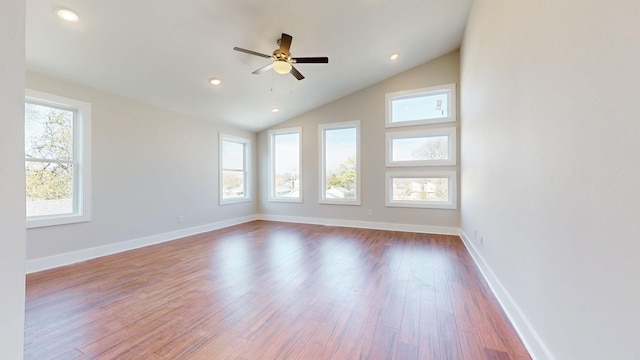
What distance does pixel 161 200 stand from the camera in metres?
4.36

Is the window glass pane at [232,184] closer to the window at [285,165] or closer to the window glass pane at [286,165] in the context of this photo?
the window at [285,165]

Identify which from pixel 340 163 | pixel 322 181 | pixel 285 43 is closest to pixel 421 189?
pixel 340 163

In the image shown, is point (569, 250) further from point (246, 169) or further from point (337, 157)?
point (246, 169)

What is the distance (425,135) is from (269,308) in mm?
4298

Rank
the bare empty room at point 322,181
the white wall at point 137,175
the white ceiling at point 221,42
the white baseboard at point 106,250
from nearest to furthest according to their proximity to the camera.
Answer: the bare empty room at point 322,181 < the white ceiling at point 221,42 < the white baseboard at point 106,250 < the white wall at point 137,175

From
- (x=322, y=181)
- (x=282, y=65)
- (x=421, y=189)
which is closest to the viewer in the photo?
(x=282, y=65)

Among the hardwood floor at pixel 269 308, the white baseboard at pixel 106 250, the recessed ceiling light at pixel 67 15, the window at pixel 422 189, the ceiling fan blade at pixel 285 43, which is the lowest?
the hardwood floor at pixel 269 308

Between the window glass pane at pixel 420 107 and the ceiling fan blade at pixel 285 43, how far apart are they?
295 centimetres

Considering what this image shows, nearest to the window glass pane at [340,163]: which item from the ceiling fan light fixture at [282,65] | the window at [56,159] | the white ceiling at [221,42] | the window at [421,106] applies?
the window at [421,106]

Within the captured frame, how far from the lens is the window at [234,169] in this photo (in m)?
5.69

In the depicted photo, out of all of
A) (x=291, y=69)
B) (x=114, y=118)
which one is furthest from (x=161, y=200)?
(x=291, y=69)

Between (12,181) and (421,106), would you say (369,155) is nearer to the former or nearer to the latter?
(421,106)

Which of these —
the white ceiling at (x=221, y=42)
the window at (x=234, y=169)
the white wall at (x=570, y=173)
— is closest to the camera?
the white wall at (x=570, y=173)

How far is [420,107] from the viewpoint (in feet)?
16.5
